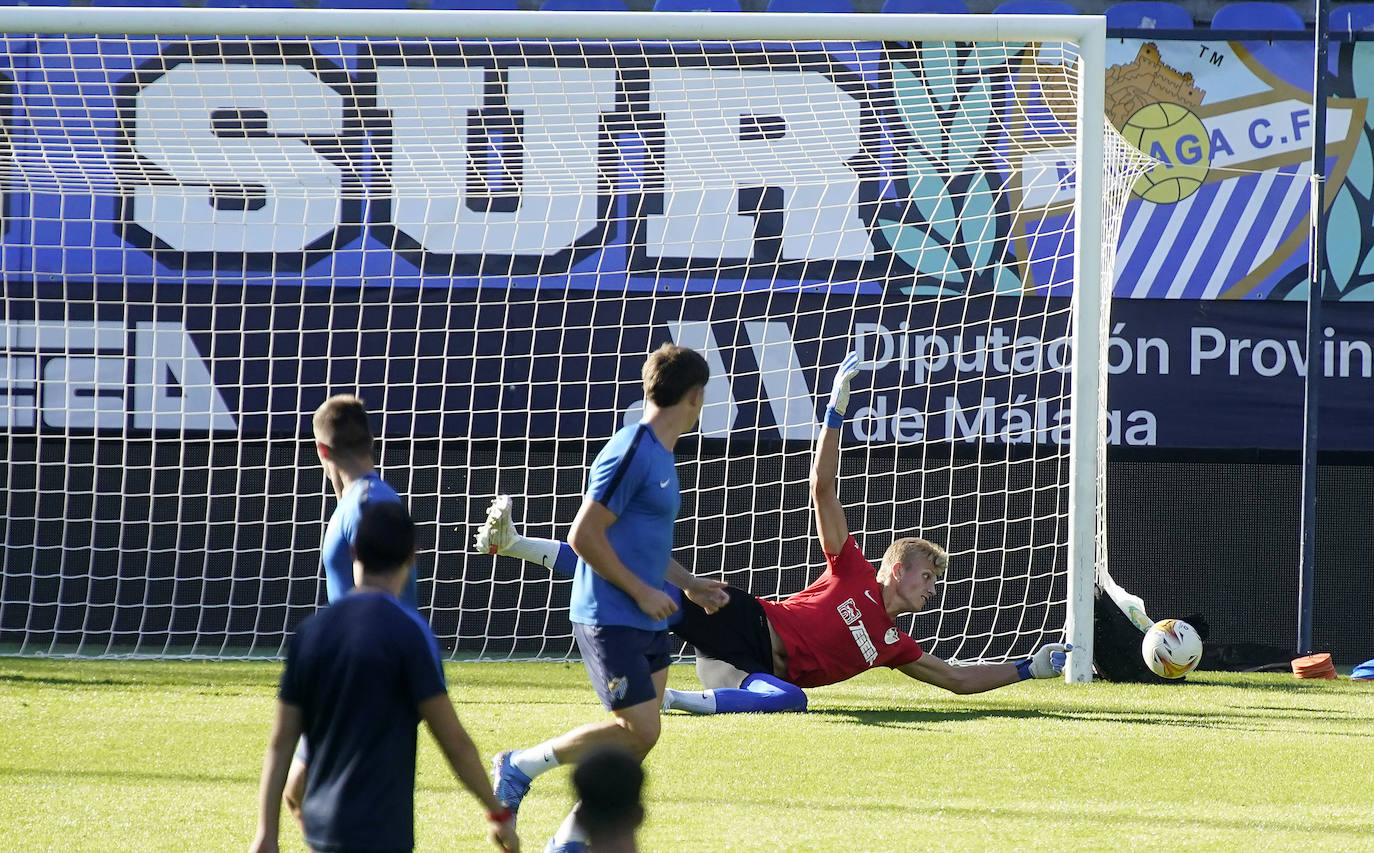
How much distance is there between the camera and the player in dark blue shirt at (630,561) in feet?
13.0

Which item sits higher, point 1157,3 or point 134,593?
point 1157,3

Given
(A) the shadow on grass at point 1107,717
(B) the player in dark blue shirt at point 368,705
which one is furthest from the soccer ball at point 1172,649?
(B) the player in dark blue shirt at point 368,705

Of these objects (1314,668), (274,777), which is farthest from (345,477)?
(1314,668)

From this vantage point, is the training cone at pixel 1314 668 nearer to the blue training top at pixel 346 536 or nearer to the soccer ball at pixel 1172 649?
the soccer ball at pixel 1172 649

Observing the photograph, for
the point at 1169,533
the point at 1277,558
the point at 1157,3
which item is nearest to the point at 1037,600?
the point at 1169,533

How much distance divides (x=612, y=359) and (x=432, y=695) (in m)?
6.95

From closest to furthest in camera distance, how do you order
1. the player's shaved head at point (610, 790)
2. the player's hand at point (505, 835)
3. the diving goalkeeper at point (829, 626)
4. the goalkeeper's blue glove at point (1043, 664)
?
the player's shaved head at point (610, 790), the player's hand at point (505, 835), the diving goalkeeper at point (829, 626), the goalkeeper's blue glove at point (1043, 664)

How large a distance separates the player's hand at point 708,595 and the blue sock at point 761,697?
2241 millimetres

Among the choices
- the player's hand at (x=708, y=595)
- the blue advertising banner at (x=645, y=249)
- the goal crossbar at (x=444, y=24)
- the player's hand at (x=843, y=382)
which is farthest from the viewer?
the blue advertising banner at (x=645, y=249)

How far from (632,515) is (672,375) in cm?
41

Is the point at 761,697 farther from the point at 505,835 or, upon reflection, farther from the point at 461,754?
the point at 461,754

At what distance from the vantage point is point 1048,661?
742 cm

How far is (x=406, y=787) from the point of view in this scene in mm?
2750

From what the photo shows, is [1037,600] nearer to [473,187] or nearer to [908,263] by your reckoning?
[908,263]
